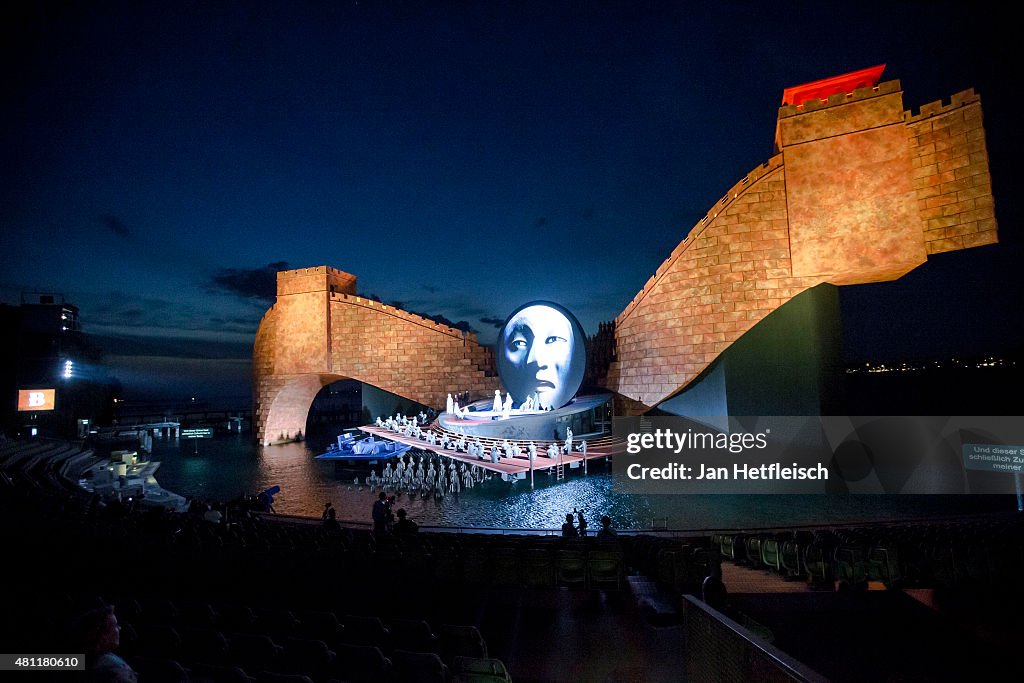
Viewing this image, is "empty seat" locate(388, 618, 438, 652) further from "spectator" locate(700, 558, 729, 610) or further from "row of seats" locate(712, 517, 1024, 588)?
"row of seats" locate(712, 517, 1024, 588)

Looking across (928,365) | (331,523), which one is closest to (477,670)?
(331,523)

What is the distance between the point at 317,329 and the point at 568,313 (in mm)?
16455

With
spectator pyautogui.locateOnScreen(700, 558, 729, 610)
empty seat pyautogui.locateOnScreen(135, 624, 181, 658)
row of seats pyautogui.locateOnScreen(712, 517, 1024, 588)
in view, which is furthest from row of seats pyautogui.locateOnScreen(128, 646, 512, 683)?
row of seats pyautogui.locateOnScreen(712, 517, 1024, 588)

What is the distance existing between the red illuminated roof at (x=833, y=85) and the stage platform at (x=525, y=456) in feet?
48.6

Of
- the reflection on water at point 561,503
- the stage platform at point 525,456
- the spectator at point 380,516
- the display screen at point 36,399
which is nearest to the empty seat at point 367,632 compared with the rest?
the spectator at point 380,516

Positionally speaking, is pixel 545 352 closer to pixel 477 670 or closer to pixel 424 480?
pixel 424 480

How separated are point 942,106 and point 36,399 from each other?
53592 mm

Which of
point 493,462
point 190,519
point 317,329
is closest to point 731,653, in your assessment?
point 190,519

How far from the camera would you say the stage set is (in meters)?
18.5

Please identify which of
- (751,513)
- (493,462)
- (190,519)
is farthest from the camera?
(493,462)

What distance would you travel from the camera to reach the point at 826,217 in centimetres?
1567

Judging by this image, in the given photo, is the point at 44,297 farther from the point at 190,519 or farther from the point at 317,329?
the point at 190,519

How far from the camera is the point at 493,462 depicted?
1761 centimetres

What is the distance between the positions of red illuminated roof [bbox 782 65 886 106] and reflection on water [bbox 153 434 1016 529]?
44.2 ft
